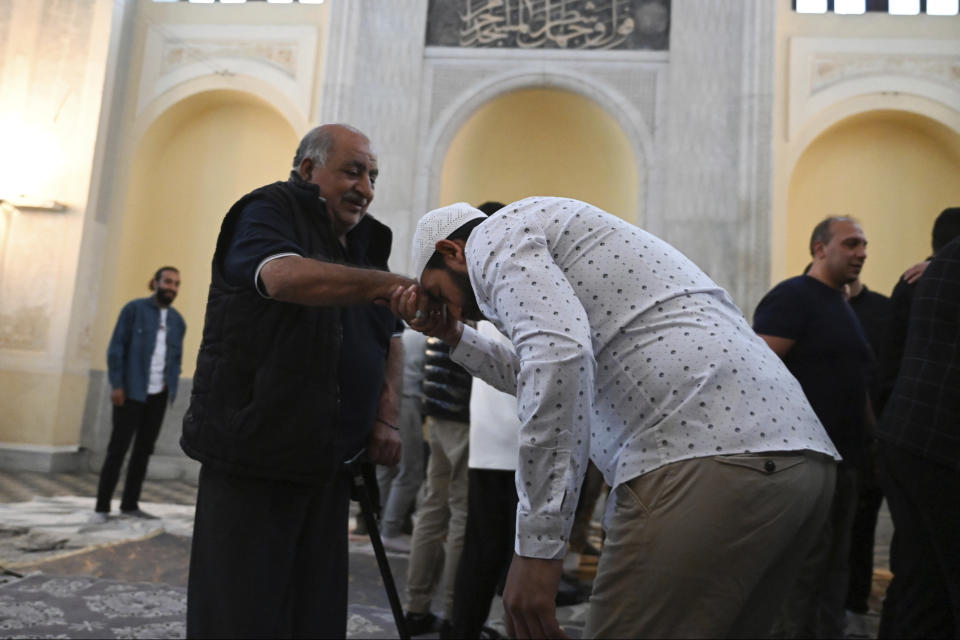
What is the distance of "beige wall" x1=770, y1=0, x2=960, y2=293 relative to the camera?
7.75m

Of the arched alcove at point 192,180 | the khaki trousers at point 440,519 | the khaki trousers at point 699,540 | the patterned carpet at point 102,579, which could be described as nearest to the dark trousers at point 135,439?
the patterned carpet at point 102,579

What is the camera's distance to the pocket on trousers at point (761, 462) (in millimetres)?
1213

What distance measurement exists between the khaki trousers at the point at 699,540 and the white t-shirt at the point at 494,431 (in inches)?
55.8

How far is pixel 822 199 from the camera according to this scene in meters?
8.64

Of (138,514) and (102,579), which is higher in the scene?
(102,579)

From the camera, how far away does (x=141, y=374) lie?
201 inches

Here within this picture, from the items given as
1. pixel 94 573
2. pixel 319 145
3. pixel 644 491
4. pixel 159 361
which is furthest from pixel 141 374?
pixel 644 491

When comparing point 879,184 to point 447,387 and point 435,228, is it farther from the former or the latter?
point 435,228

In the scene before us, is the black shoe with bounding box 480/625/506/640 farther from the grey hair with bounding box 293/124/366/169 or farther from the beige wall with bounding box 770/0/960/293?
the beige wall with bounding box 770/0/960/293

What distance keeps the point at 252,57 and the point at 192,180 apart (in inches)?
61.5

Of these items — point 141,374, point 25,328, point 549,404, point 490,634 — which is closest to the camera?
point 549,404

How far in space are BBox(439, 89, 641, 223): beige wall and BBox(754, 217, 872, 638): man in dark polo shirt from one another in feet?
18.4

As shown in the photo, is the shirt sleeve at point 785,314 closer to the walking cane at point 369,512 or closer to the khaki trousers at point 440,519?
the khaki trousers at point 440,519

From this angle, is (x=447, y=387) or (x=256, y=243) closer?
(x=256, y=243)
